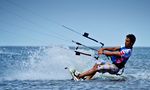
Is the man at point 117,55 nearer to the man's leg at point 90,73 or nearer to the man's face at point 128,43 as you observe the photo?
the man's face at point 128,43

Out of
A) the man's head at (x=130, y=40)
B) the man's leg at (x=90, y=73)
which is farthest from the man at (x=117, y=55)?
the man's leg at (x=90, y=73)

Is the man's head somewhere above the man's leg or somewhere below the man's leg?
above

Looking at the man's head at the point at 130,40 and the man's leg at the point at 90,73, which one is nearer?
the man's head at the point at 130,40

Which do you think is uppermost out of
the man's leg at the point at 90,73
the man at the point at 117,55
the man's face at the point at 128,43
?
the man's face at the point at 128,43

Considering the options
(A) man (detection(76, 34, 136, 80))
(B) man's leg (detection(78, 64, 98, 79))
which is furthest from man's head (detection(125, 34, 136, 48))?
(B) man's leg (detection(78, 64, 98, 79))

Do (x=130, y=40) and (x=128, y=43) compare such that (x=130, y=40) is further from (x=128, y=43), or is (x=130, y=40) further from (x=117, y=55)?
(x=117, y=55)

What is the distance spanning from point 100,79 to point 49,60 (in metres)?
12.3

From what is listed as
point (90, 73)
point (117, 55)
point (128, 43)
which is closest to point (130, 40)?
point (128, 43)

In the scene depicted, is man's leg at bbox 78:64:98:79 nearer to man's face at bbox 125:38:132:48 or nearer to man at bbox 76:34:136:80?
man at bbox 76:34:136:80

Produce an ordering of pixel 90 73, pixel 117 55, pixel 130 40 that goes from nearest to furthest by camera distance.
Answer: pixel 130 40, pixel 117 55, pixel 90 73

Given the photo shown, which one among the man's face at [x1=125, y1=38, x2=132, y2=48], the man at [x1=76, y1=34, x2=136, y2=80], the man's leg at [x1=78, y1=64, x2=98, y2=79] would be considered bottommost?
the man's leg at [x1=78, y1=64, x2=98, y2=79]

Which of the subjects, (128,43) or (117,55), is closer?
(128,43)

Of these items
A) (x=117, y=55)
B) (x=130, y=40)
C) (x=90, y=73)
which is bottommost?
(x=90, y=73)

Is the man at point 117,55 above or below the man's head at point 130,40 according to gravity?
below
